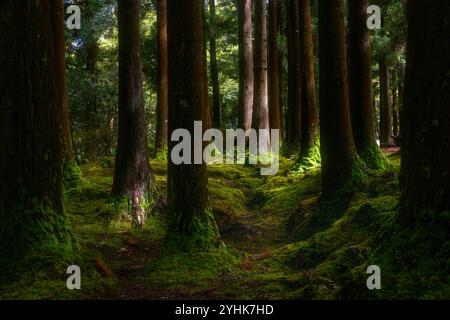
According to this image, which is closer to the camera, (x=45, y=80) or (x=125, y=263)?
(x=45, y=80)

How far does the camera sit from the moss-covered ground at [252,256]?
5.37m

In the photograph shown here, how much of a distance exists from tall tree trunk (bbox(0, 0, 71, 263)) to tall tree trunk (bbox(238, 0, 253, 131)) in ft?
45.1

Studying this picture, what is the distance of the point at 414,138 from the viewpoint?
507 centimetres

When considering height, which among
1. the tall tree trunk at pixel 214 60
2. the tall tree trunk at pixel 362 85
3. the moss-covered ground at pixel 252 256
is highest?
the tall tree trunk at pixel 214 60

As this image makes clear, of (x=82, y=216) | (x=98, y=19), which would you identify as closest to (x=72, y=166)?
(x=82, y=216)

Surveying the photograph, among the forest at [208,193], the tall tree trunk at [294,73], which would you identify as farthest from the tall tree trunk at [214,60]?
the forest at [208,193]

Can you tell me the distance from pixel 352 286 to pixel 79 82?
19.4 metres

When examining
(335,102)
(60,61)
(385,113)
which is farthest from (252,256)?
(385,113)

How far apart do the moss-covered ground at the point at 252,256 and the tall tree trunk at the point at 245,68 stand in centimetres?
727

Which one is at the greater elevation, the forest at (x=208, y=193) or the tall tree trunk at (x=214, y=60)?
the tall tree trunk at (x=214, y=60)

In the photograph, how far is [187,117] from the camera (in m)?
7.43

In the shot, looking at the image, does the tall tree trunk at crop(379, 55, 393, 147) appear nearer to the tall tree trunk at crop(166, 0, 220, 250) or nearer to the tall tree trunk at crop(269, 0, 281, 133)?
the tall tree trunk at crop(269, 0, 281, 133)

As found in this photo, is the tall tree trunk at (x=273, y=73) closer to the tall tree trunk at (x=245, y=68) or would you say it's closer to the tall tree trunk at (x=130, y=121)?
the tall tree trunk at (x=245, y=68)
